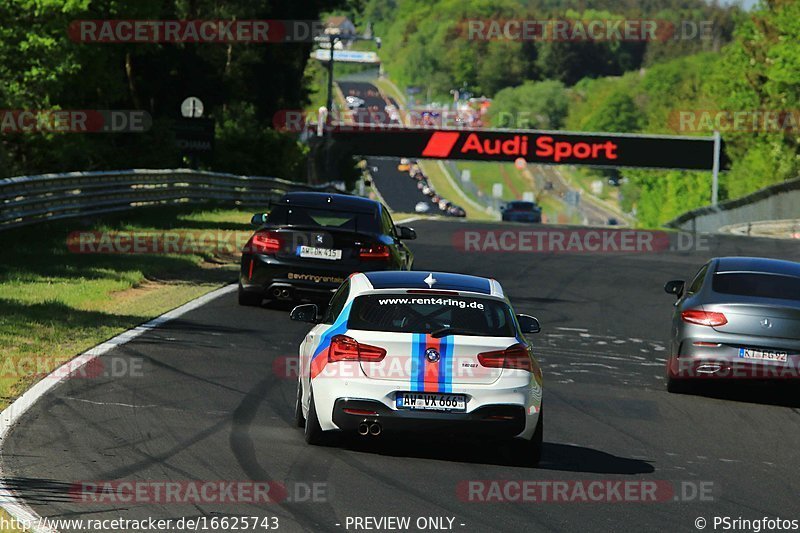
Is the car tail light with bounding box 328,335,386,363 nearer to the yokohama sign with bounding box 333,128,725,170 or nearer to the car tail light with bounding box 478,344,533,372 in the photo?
the car tail light with bounding box 478,344,533,372

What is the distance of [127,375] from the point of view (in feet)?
44.9

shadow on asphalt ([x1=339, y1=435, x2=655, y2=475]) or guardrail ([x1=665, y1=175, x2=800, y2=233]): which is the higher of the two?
shadow on asphalt ([x1=339, y1=435, x2=655, y2=475])

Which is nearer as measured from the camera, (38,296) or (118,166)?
(38,296)

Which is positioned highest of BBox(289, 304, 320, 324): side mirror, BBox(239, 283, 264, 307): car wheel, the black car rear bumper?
BBox(289, 304, 320, 324): side mirror

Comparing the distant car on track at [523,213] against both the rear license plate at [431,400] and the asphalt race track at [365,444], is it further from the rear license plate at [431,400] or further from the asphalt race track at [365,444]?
the rear license plate at [431,400]

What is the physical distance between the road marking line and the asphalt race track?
0.36 ft

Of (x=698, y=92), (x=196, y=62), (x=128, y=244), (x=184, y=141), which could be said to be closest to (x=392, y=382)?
(x=128, y=244)

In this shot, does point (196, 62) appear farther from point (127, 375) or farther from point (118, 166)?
point (127, 375)

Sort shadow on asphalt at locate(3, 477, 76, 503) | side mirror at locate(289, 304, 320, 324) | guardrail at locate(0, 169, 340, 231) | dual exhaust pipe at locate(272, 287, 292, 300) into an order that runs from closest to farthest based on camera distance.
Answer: shadow on asphalt at locate(3, 477, 76, 503) < side mirror at locate(289, 304, 320, 324) < dual exhaust pipe at locate(272, 287, 292, 300) < guardrail at locate(0, 169, 340, 231)

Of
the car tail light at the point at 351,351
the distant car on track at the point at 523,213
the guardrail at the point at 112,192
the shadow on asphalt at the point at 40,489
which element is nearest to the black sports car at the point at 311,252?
the guardrail at the point at 112,192

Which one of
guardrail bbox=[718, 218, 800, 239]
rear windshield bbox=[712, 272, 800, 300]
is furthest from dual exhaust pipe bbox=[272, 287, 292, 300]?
guardrail bbox=[718, 218, 800, 239]

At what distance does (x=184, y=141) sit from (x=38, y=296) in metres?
23.2

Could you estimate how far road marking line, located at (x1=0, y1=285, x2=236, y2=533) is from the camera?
26.6 feet

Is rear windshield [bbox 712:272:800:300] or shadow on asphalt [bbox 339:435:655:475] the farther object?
rear windshield [bbox 712:272:800:300]
